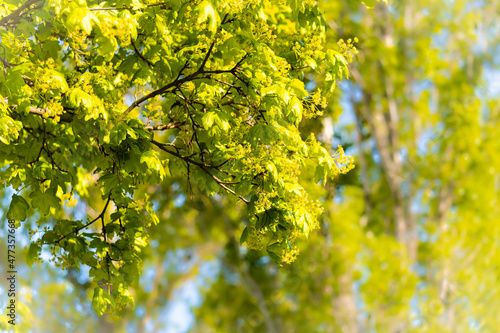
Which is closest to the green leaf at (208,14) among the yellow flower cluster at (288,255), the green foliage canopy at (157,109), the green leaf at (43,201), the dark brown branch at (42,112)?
the green foliage canopy at (157,109)

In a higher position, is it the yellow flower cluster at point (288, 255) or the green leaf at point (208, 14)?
the green leaf at point (208, 14)

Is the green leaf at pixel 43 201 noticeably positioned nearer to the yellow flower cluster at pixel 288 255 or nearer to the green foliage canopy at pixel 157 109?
the green foliage canopy at pixel 157 109

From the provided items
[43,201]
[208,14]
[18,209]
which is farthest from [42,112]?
[208,14]

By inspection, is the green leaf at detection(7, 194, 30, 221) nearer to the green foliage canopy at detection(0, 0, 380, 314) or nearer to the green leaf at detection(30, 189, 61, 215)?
the green foliage canopy at detection(0, 0, 380, 314)

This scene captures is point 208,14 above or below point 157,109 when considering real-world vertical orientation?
below

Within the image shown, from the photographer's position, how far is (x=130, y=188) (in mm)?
5004

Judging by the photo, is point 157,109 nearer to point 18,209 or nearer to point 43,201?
point 43,201

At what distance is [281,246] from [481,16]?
49.2 feet

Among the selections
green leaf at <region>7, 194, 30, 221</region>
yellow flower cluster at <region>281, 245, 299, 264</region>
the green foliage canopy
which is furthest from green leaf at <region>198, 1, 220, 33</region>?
green leaf at <region>7, 194, 30, 221</region>

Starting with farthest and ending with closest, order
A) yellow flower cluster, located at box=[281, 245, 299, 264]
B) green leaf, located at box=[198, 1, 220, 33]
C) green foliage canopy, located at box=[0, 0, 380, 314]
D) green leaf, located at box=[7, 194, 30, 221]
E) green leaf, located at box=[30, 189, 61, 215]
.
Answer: green leaf, located at box=[7, 194, 30, 221] < green leaf, located at box=[30, 189, 61, 215] < yellow flower cluster, located at box=[281, 245, 299, 264] < green foliage canopy, located at box=[0, 0, 380, 314] < green leaf, located at box=[198, 1, 220, 33]

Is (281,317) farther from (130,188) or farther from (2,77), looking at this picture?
(2,77)

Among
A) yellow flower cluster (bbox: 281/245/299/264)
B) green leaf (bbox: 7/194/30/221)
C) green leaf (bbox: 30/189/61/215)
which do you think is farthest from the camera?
green leaf (bbox: 7/194/30/221)

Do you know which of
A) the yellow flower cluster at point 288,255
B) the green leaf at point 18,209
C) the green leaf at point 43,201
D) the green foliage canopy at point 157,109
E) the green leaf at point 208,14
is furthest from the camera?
the green leaf at point 18,209

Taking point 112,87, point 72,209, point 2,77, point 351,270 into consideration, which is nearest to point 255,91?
point 112,87
